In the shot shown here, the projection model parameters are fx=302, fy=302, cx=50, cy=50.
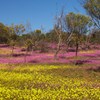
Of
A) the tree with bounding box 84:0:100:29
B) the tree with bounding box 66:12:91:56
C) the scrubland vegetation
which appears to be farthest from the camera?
the tree with bounding box 66:12:91:56

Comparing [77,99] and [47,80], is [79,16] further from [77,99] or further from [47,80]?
[77,99]

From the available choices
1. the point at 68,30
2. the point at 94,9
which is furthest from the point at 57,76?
the point at 68,30

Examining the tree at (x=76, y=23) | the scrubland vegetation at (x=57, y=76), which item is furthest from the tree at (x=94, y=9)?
the tree at (x=76, y=23)

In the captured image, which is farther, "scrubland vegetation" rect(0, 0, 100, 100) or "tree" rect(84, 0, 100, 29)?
"tree" rect(84, 0, 100, 29)

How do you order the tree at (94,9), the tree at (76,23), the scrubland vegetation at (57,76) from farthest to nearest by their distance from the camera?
the tree at (76,23)
the tree at (94,9)
the scrubland vegetation at (57,76)

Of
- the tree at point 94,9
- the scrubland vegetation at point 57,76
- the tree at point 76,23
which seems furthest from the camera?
the tree at point 76,23

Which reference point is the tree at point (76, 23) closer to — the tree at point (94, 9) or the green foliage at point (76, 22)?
the green foliage at point (76, 22)

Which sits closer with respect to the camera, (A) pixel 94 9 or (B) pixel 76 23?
(A) pixel 94 9

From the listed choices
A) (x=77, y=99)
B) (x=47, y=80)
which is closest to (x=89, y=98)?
(x=77, y=99)

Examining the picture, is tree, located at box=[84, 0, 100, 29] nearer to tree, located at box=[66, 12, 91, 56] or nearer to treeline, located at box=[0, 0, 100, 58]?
treeline, located at box=[0, 0, 100, 58]

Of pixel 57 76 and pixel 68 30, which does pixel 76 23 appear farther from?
pixel 57 76

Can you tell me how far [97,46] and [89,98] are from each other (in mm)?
82196

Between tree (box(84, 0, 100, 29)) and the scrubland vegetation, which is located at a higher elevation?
tree (box(84, 0, 100, 29))

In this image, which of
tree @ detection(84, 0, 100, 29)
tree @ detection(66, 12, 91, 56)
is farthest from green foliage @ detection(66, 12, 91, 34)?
tree @ detection(84, 0, 100, 29)
